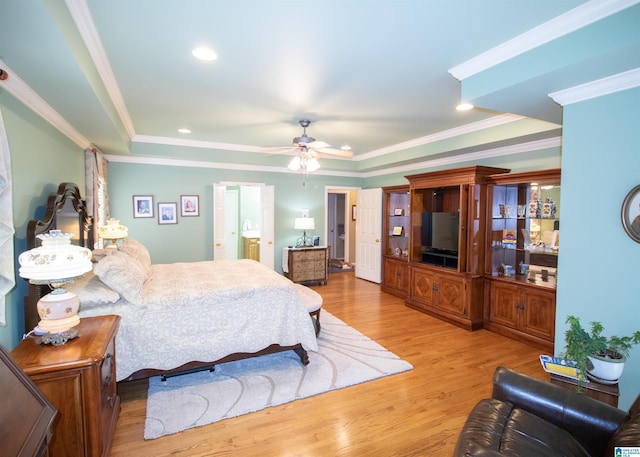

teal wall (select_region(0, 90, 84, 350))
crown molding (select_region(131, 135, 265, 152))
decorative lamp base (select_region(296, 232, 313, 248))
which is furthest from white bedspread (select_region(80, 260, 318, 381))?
decorative lamp base (select_region(296, 232, 313, 248))

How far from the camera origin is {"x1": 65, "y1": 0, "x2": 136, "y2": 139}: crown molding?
1819 millimetres

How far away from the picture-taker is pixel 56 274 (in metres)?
1.75

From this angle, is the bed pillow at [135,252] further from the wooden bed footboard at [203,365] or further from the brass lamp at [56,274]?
the brass lamp at [56,274]

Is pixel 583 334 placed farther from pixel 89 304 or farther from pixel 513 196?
pixel 89 304

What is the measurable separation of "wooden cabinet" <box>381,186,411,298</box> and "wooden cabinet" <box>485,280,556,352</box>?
1.82m

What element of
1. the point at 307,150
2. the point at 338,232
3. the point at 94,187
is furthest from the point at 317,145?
the point at 338,232

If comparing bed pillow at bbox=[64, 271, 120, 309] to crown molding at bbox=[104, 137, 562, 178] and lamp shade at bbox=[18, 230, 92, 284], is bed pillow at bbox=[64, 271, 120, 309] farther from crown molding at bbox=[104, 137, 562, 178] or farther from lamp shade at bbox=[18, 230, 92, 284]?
crown molding at bbox=[104, 137, 562, 178]

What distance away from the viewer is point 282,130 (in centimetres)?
458

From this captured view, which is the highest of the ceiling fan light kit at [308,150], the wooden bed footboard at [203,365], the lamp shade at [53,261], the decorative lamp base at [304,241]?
the ceiling fan light kit at [308,150]

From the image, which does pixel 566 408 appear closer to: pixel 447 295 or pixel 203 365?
pixel 203 365

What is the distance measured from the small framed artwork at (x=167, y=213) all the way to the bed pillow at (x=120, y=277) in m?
3.18

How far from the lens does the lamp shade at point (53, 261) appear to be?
172 cm

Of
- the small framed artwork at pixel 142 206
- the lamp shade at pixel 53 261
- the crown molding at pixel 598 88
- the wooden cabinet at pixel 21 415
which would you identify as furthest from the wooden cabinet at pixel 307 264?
the wooden cabinet at pixel 21 415

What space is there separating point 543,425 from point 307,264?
5.13 metres
